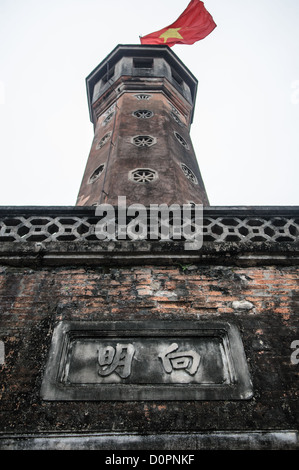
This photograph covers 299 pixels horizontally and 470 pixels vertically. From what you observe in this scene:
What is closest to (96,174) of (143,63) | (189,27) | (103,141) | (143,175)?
(103,141)

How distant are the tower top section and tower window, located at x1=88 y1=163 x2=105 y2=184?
3946 mm

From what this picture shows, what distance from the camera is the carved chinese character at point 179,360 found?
3459mm

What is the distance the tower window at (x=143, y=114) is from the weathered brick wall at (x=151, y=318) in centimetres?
702

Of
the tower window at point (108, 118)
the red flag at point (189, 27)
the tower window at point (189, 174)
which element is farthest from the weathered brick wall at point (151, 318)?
the red flag at point (189, 27)

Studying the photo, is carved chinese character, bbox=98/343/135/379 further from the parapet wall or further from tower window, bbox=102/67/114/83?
tower window, bbox=102/67/114/83

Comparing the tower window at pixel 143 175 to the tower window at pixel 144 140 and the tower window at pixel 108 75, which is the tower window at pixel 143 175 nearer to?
the tower window at pixel 144 140

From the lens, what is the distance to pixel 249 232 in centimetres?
485

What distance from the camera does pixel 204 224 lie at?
5055 mm

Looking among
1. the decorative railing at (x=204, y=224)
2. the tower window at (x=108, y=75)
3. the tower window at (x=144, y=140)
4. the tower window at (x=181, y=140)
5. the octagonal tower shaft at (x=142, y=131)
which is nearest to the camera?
the decorative railing at (x=204, y=224)

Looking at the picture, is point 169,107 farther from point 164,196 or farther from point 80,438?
point 80,438

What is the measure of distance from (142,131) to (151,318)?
22.6 feet

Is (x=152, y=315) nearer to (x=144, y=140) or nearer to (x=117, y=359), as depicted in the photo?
(x=117, y=359)

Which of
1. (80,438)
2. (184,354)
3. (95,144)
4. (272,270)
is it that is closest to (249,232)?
(272,270)

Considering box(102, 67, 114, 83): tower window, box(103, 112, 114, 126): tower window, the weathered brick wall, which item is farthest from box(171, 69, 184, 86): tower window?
the weathered brick wall
